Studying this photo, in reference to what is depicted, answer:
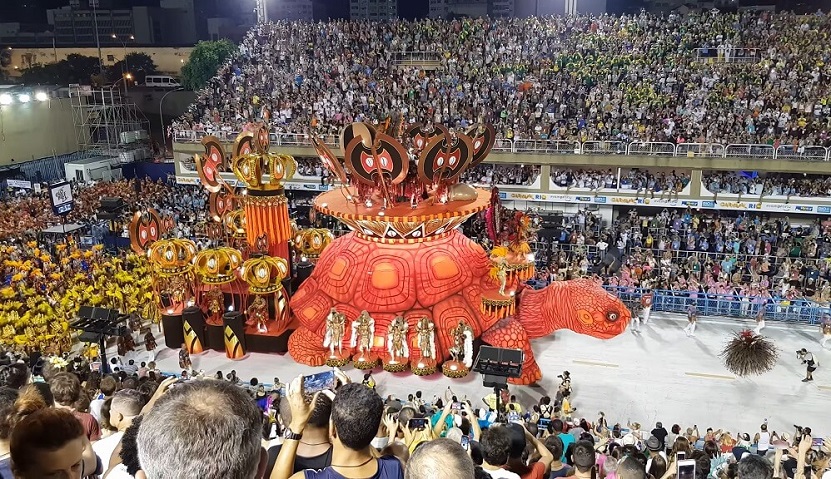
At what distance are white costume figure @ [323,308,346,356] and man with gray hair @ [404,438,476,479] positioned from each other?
9.55 meters

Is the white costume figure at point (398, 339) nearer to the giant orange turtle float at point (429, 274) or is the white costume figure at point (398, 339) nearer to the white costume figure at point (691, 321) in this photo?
the giant orange turtle float at point (429, 274)

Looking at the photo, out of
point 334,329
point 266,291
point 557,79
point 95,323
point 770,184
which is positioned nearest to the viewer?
point 95,323

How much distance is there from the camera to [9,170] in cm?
2888

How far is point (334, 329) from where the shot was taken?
1246 cm

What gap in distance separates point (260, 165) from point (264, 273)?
6.81ft

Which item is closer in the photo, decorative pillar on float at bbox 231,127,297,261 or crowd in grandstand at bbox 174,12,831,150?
decorative pillar on float at bbox 231,127,297,261

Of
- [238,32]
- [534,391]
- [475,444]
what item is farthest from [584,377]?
[238,32]

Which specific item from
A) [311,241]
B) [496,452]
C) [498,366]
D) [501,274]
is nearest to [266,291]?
[311,241]

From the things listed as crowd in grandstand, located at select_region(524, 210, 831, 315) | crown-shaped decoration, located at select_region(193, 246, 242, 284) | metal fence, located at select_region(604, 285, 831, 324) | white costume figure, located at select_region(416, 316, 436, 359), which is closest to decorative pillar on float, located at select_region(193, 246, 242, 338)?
crown-shaped decoration, located at select_region(193, 246, 242, 284)

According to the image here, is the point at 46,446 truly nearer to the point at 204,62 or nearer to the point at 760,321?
the point at 760,321

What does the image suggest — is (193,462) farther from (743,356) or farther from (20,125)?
(20,125)

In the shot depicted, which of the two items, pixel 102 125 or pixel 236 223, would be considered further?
pixel 102 125

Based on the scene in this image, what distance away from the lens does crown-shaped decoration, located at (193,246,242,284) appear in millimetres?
12844

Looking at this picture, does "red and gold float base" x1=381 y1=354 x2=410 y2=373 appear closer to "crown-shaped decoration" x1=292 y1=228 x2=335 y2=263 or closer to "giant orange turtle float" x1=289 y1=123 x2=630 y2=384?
"giant orange turtle float" x1=289 y1=123 x2=630 y2=384
